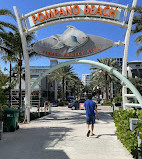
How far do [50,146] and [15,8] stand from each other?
31.5 ft

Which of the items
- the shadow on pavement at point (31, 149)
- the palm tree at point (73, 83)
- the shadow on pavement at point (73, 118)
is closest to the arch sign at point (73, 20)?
the shadow on pavement at point (73, 118)

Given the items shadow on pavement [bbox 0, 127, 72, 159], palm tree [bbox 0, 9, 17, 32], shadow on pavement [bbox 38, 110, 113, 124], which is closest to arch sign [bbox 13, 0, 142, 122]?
palm tree [bbox 0, 9, 17, 32]

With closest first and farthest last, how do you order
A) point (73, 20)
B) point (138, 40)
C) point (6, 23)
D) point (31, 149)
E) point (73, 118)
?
point (31, 149) < point (73, 20) < point (6, 23) < point (73, 118) < point (138, 40)

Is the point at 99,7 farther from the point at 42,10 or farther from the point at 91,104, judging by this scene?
the point at 91,104

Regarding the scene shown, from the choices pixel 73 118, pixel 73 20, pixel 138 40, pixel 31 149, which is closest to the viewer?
pixel 31 149

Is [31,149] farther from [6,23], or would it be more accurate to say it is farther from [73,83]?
[73,83]

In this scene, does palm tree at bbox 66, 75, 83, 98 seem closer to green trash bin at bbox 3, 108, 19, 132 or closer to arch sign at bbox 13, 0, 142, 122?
arch sign at bbox 13, 0, 142, 122

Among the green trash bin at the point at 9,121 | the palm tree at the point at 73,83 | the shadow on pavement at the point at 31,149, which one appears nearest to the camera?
the shadow on pavement at the point at 31,149

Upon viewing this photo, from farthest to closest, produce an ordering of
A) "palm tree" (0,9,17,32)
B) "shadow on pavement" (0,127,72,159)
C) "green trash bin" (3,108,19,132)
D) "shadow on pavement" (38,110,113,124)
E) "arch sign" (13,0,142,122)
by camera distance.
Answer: "palm tree" (0,9,17,32)
"shadow on pavement" (38,110,113,124)
"arch sign" (13,0,142,122)
"green trash bin" (3,108,19,132)
"shadow on pavement" (0,127,72,159)

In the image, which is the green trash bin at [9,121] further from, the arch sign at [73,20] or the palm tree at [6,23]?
the palm tree at [6,23]

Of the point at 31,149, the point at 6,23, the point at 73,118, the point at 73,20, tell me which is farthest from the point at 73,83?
the point at 31,149

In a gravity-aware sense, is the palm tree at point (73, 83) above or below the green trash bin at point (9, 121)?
above

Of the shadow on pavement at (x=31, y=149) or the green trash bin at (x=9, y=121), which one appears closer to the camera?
the shadow on pavement at (x=31, y=149)

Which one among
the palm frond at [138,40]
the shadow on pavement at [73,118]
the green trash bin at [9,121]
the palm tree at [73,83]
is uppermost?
the palm frond at [138,40]
